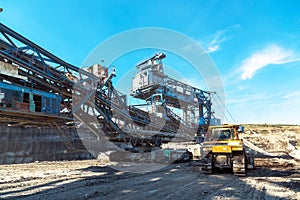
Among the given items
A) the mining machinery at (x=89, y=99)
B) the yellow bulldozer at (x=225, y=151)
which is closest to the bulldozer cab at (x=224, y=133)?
the yellow bulldozer at (x=225, y=151)

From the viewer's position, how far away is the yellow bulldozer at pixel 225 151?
9.71 meters

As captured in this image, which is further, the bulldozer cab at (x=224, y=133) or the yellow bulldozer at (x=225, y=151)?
the bulldozer cab at (x=224, y=133)

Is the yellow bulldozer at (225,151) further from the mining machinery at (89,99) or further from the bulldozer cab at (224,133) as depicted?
the mining machinery at (89,99)

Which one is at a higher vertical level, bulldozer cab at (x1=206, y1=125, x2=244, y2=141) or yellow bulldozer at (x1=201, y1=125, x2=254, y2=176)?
bulldozer cab at (x1=206, y1=125, x2=244, y2=141)

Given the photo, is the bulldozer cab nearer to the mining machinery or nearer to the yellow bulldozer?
the yellow bulldozer

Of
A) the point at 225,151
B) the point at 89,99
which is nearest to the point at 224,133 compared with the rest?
the point at 225,151

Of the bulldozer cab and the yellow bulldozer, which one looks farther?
the bulldozer cab

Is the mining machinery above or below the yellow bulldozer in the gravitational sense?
above

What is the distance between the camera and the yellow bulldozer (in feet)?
31.9

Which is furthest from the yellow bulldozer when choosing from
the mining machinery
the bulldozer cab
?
the mining machinery

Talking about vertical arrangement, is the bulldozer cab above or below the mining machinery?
below

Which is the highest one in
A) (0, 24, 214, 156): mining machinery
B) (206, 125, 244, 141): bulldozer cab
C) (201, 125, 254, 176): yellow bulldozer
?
(0, 24, 214, 156): mining machinery

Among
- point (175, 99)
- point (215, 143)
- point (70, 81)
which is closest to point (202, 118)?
point (175, 99)

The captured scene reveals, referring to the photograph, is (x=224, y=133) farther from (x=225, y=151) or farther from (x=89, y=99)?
(x=89, y=99)
